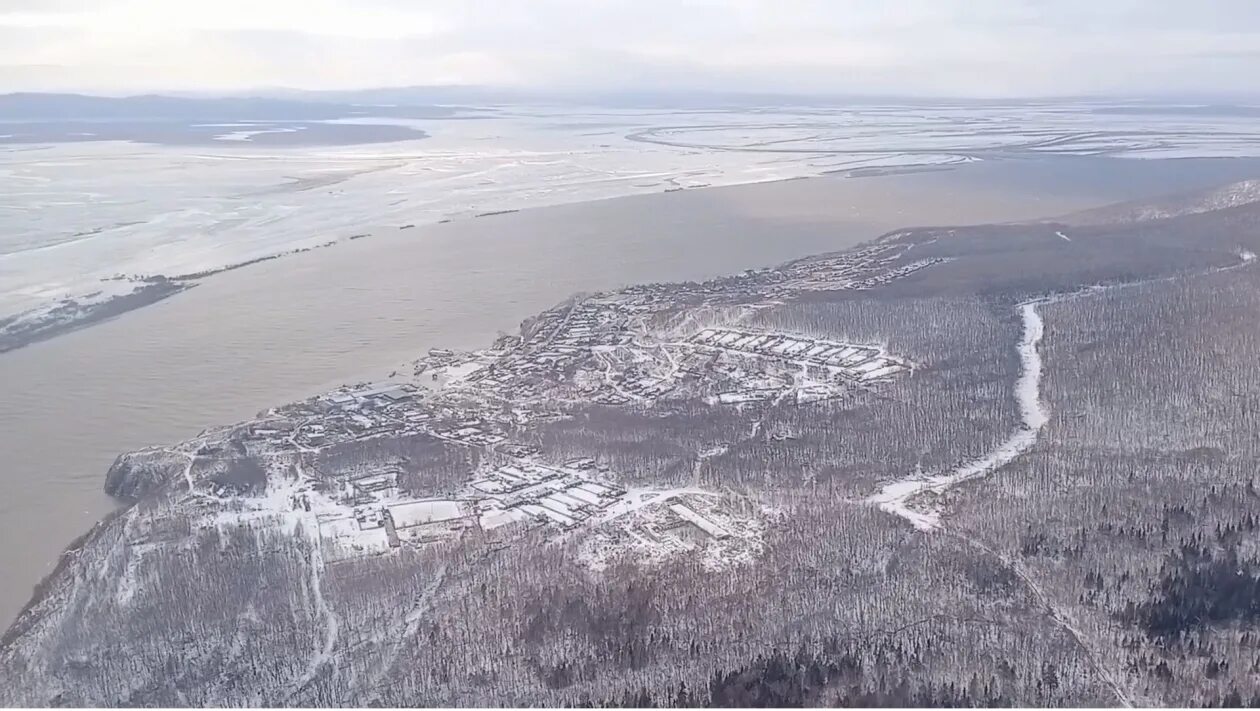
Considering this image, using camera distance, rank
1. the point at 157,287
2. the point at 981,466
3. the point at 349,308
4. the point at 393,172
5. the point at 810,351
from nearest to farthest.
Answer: the point at 981,466 → the point at 810,351 → the point at 349,308 → the point at 157,287 → the point at 393,172

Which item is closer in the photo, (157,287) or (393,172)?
(157,287)

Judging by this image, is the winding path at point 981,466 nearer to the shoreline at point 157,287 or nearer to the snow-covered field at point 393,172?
the shoreline at point 157,287

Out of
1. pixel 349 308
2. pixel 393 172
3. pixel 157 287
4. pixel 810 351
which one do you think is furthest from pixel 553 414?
pixel 393 172

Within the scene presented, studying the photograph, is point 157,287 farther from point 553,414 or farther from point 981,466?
point 981,466

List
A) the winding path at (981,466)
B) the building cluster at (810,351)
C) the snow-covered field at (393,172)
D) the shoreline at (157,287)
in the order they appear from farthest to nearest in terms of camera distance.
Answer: the snow-covered field at (393,172), the shoreline at (157,287), the building cluster at (810,351), the winding path at (981,466)

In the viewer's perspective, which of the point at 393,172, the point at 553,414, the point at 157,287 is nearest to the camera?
the point at 553,414

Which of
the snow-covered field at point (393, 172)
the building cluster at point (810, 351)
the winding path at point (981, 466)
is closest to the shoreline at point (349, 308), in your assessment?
the snow-covered field at point (393, 172)

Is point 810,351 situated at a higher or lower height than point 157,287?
lower

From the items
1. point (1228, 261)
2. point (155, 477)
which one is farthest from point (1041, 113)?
point (155, 477)

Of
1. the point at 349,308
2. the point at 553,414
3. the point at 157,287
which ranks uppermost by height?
the point at 157,287
